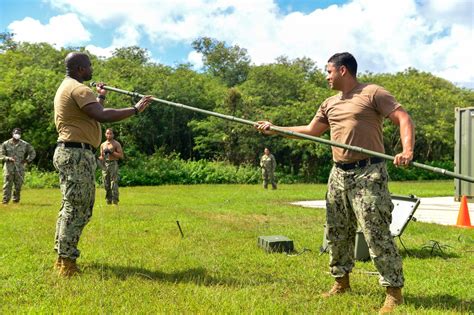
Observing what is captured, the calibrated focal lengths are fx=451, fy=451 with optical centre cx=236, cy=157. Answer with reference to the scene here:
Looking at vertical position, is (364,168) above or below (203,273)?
above

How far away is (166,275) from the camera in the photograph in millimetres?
5246

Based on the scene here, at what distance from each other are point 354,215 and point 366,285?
989 mm

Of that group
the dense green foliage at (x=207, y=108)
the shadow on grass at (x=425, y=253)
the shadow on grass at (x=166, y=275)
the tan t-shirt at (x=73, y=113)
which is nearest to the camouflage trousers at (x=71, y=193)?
the tan t-shirt at (x=73, y=113)

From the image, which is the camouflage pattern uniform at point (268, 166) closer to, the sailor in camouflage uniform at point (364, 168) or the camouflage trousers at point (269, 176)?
the camouflage trousers at point (269, 176)

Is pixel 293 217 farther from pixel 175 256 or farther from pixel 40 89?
pixel 40 89

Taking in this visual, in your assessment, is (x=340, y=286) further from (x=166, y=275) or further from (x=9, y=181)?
(x=9, y=181)

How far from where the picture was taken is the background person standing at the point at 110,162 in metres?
12.2

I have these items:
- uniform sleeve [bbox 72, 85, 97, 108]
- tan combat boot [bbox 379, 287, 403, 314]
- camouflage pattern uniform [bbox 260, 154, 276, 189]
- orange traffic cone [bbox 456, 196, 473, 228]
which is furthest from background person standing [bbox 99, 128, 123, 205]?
camouflage pattern uniform [bbox 260, 154, 276, 189]

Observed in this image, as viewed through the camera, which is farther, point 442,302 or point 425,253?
point 425,253

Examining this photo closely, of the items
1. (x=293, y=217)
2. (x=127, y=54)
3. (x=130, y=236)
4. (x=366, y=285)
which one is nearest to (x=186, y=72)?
(x=127, y=54)

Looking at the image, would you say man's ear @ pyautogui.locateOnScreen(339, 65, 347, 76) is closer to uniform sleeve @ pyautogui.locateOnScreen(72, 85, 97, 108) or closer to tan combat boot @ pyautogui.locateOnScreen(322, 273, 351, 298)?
tan combat boot @ pyautogui.locateOnScreen(322, 273, 351, 298)

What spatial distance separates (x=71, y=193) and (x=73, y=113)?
2.92 feet

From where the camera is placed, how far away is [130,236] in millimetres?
7734

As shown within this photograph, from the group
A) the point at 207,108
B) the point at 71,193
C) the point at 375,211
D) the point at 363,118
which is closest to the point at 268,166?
the point at 71,193
